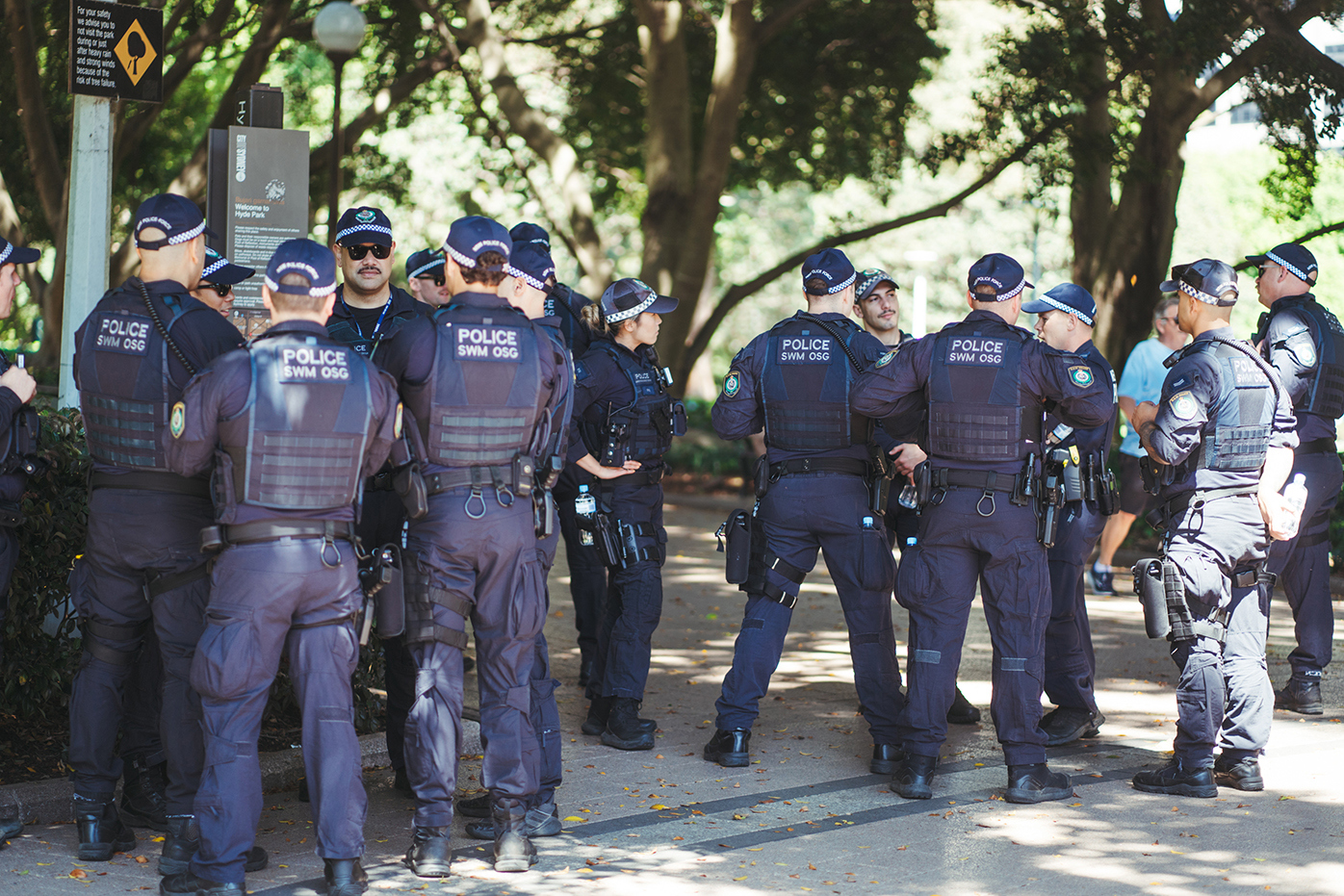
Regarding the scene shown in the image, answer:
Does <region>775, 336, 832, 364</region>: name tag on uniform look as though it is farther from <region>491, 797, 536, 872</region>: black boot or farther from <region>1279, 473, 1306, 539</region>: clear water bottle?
<region>491, 797, 536, 872</region>: black boot

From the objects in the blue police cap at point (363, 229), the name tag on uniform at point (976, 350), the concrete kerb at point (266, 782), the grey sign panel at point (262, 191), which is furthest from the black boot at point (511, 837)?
the grey sign panel at point (262, 191)

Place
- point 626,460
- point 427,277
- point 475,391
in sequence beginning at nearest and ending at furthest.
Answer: point 475,391 → point 427,277 → point 626,460

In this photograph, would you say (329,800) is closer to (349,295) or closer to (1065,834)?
(349,295)

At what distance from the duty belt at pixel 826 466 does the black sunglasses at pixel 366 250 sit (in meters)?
2.04

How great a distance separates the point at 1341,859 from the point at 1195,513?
5.02 ft

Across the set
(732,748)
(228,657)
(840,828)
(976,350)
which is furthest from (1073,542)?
(228,657)

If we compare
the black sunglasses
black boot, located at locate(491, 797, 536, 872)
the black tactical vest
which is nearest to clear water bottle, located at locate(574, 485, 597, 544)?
the black tactical vest

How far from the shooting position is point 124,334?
4.91 metres

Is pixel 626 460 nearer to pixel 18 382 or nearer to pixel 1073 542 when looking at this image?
pixel 1073 542

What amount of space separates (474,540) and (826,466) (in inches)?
79.2

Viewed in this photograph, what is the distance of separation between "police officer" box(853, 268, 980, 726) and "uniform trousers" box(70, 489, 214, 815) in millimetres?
3145

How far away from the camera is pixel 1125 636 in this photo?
31.6 feet

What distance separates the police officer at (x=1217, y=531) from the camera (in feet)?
19.6

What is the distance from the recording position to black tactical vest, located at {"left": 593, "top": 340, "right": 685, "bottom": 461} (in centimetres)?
675
